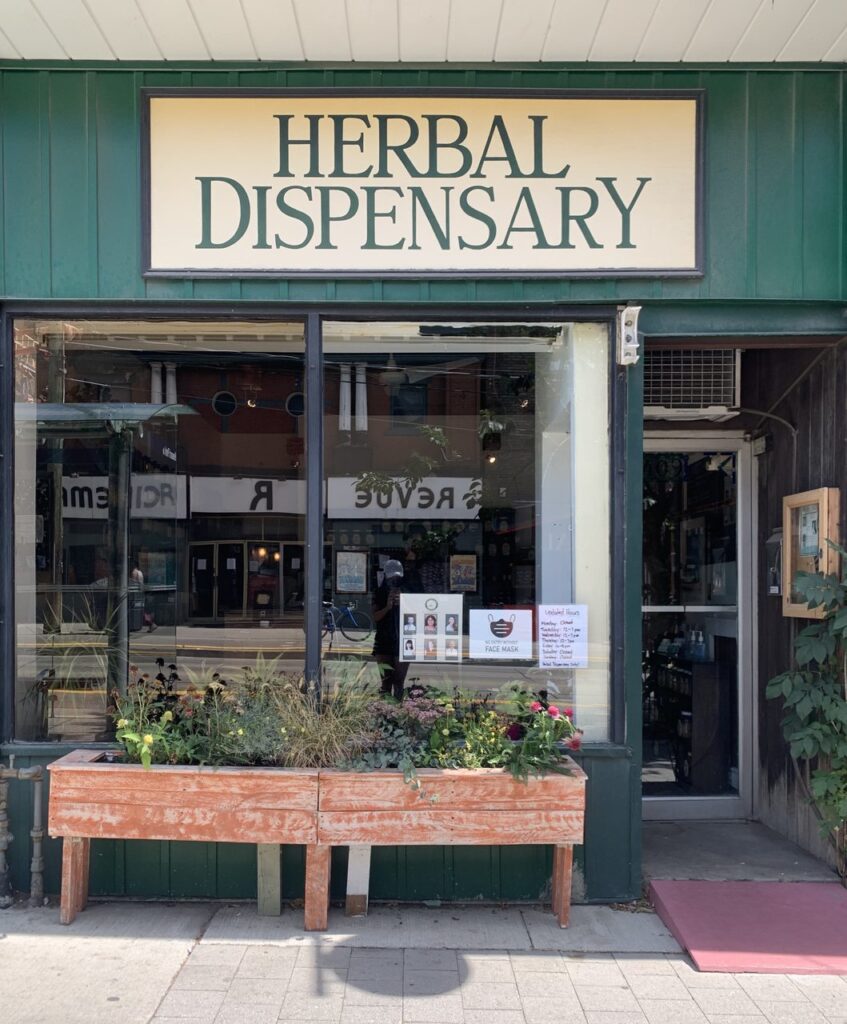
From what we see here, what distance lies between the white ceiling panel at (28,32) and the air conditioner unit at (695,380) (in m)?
3.66

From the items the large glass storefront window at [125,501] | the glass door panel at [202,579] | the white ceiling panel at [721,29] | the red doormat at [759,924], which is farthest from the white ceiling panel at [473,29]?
the glass door panel at [202,579]

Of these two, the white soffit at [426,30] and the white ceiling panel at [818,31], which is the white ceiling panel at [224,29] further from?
the white ceiling panel at [818,31]

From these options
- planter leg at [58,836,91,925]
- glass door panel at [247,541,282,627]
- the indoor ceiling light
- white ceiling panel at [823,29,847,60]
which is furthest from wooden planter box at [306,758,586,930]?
glass door panel at [247,541,282,627]

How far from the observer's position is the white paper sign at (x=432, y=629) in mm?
4715

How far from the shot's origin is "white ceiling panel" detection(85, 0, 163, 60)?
3932 millimetres

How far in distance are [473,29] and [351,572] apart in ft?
9.65

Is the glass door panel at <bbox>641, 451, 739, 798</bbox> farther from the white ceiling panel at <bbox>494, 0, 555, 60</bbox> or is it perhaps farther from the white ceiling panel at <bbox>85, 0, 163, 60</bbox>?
the white ceiling panel at <bbox>85, 0, 163, 60</bbox>

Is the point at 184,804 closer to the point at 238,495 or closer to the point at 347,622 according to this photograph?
the point at 347,622

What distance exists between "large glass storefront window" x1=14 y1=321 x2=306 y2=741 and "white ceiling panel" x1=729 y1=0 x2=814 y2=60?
2668mm

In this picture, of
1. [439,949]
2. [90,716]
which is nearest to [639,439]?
[439,949]

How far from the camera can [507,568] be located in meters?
4.96

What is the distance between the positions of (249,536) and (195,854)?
6551 mm

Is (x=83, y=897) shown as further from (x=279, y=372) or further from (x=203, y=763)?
(x=279, y=372)

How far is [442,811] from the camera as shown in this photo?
3.82 meters
